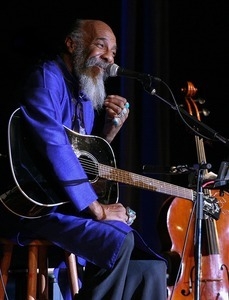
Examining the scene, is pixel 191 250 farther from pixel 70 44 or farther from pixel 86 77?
pixel 70 44

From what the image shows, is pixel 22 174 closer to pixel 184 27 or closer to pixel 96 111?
pixel 96 111

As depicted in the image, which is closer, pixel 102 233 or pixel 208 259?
pixel 102 233

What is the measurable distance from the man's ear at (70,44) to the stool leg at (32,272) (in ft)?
3.15

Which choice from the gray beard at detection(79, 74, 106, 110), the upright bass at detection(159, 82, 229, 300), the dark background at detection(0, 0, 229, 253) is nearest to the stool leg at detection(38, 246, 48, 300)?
the upright bass at detection(159, 82, 229, 300)

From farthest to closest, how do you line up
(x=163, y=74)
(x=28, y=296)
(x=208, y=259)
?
(x=163, y=74)
(x=208, y=259)
(x=28, y=296)

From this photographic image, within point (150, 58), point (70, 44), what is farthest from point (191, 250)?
point (150, 58)

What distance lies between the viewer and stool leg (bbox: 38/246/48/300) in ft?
8.08

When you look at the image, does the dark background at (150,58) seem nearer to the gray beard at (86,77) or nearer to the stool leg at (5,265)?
the gray beard at (86,77)

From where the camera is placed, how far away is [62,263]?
258 centimetres

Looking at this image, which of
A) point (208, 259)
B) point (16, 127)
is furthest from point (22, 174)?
point (208, 259)

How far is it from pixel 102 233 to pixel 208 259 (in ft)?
3.05

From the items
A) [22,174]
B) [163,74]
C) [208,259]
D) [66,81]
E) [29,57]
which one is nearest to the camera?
[22,174]

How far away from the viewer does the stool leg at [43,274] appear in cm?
246

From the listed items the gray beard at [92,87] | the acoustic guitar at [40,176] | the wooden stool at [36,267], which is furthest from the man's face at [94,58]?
the wooden stool at [36,267]
